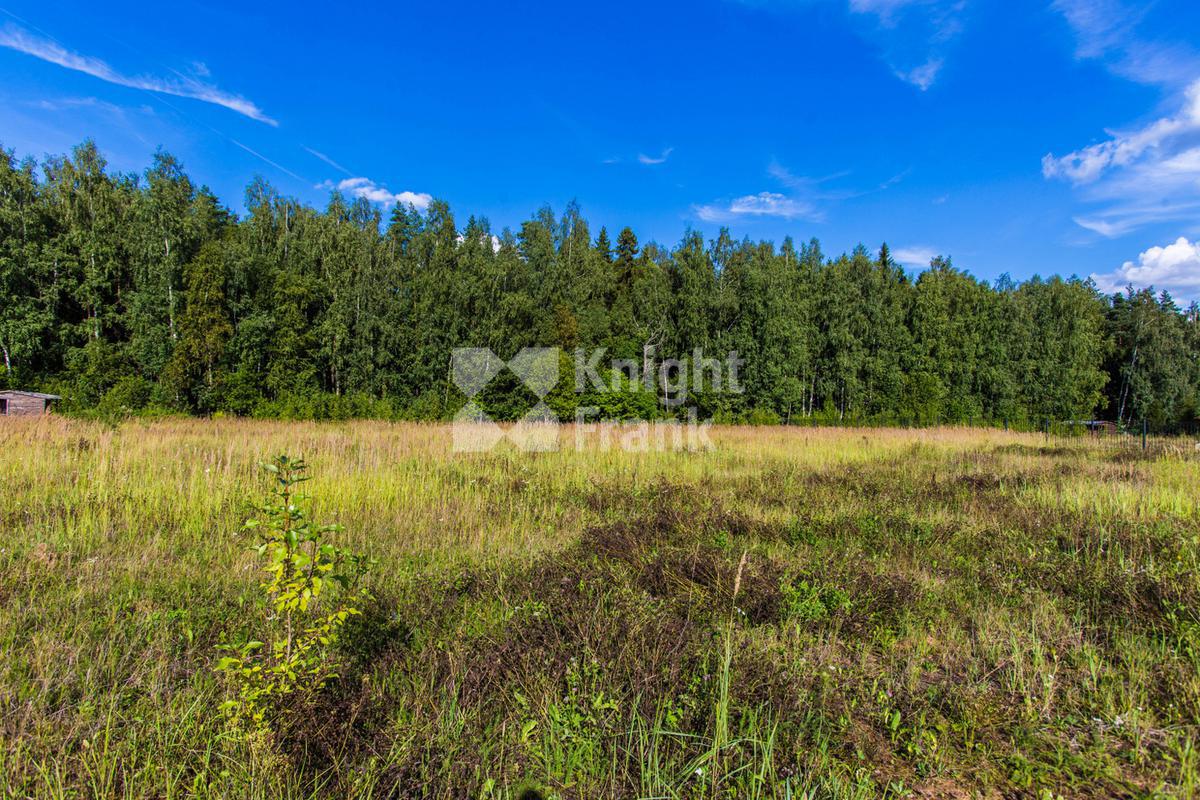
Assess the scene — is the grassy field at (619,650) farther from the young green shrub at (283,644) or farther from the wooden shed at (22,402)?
the wooden shed at (22,402)

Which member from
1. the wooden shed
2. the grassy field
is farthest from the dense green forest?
the grassy field

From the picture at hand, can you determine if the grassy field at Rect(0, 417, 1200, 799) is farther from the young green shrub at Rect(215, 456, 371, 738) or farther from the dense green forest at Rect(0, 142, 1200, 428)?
the dense green forest at Rect(0, 142, 1200, 428)

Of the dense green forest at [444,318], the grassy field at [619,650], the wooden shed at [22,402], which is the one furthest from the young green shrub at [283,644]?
the wooden shed at [22,402]

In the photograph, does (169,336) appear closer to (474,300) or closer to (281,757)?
(474,300)

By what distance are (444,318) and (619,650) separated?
24236mm

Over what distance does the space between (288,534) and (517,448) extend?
1058 cm

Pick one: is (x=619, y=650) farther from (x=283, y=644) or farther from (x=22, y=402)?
(x=22, y=402)

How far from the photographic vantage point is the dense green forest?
22.2 m

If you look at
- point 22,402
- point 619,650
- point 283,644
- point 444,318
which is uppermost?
point 444,318

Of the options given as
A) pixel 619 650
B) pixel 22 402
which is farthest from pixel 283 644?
pixel 22 402

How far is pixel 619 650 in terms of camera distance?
2689mm

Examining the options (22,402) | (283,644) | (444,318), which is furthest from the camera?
(444,318)

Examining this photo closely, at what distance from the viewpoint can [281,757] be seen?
72.3 inches

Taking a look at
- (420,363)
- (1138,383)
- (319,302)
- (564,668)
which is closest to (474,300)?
(420,363)
